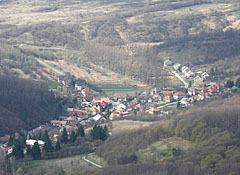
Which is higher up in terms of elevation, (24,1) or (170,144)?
(24,1)

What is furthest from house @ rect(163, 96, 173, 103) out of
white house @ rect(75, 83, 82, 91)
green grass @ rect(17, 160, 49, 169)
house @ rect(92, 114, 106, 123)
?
green grass @ rect(17, 160, 49, 169)

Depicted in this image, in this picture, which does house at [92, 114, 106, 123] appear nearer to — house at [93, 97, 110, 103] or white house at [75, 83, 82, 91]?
house at [93, 97, 110, 103]

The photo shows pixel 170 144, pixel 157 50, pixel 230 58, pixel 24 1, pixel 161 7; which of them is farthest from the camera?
pixel 24 1

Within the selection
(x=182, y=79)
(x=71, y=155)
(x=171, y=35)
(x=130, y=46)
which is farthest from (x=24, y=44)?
(x=71, y=155)

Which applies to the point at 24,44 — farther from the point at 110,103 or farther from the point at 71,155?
the point at 71,155

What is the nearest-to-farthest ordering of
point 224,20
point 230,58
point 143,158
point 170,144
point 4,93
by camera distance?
point 143,158
point 170,144
point 4,93
point 230,58
point 224,20

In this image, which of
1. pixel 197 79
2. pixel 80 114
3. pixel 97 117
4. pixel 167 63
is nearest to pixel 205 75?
pixel 197 79
